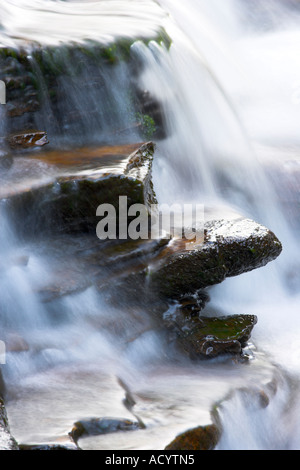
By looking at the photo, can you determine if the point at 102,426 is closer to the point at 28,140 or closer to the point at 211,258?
the point at 211,258

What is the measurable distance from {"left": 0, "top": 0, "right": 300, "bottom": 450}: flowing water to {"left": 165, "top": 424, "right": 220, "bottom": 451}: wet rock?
0.17 feet

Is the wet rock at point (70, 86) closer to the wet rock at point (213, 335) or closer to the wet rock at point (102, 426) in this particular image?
the wet rock at point (213, 335)

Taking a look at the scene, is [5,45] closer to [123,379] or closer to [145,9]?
[145,9]

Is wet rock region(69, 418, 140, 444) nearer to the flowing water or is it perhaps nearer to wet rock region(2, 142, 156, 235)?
the flowing water

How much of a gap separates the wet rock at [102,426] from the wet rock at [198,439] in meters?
0.26

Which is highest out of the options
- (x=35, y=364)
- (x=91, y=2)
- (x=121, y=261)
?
(x=91, y=2)

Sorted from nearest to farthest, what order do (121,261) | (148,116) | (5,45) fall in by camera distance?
1. (121,261)
2. (5,45)
3. (148,116)

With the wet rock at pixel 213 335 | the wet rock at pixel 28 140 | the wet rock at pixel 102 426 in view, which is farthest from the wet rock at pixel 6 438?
the wet rock at pixel 28 140

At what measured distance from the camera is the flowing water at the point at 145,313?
379cm

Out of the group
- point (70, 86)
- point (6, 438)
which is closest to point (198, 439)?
point (6, 438)

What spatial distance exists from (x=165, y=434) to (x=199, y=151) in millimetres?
3820

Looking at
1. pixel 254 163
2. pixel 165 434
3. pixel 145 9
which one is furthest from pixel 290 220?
pixel 165 434

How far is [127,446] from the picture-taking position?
333 centimetres

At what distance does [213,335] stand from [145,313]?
534mm
